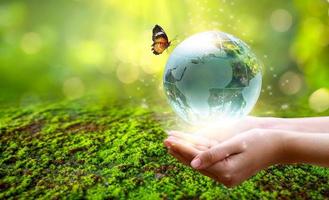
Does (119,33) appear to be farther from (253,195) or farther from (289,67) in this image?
(253,195)

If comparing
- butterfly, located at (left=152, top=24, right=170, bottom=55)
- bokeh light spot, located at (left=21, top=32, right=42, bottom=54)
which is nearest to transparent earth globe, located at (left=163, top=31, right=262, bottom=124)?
butterfly, located at (left=152, top=24, right=170, bottom=55)

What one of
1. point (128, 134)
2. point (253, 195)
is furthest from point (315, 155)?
point (128, 134)

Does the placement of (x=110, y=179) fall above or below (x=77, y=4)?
below

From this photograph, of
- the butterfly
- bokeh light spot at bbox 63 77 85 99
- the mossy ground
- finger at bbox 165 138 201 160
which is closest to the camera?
finger at bbox 165 138 201 160

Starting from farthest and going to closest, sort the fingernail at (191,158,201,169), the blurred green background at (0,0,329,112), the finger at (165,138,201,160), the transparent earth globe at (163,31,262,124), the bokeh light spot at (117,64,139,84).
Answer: the bokeh light spot at (117,64,139,84)
the blurred green background at (0,0,329,112)
the transparent earth globe at (163,31,262,124)
the finger at (165,138,201,160)
the fingernail at (191,158,201,169)

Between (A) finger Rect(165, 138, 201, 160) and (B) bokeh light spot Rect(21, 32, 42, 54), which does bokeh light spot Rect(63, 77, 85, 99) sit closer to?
(B) bokeh light spot Rect(21, 32, 42, 54)

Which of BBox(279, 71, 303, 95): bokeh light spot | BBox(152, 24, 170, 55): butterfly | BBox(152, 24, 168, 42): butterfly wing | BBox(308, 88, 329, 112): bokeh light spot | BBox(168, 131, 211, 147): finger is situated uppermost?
BBox(152, 24, 168, 42): butterfly wing

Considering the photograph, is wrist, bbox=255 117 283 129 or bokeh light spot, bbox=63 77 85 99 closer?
wrist, bbox=255 117 283 129
